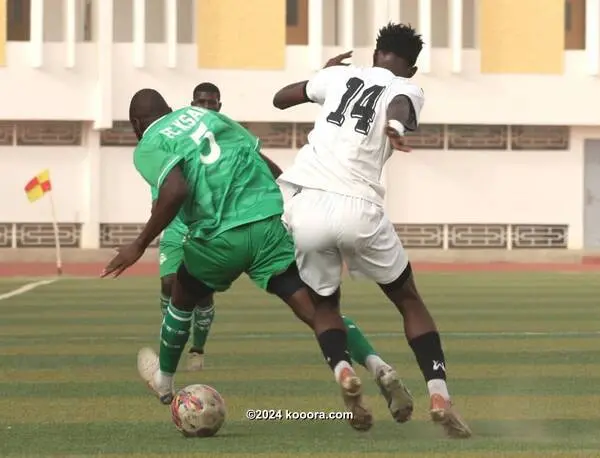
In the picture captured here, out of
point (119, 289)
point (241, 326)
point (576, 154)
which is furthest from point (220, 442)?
point (576, 154)

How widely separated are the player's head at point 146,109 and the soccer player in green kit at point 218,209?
0.16 metres

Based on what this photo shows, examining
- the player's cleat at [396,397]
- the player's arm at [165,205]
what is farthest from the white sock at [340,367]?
the player's arm at [165,205]

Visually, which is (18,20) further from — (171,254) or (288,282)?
(288,282)

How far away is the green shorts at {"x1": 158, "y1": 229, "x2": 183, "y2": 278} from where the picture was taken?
13.7 metres

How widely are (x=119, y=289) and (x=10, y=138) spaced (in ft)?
56.9

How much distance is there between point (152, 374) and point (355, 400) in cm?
221

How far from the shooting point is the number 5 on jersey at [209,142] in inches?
403

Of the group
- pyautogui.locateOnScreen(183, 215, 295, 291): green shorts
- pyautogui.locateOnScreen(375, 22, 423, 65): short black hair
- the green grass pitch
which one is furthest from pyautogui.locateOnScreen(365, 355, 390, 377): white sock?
pyautogui.locateOnScreen(375, 22, 423, 65): short black hair

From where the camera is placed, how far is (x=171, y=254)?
45.2ft

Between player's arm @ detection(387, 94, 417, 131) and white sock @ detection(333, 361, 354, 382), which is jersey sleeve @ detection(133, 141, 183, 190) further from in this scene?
white sock @ detection(333, 361, 354, 382)

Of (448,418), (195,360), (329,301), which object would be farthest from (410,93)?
(195,360)

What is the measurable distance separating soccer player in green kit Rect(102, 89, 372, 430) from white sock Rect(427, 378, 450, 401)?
55cm

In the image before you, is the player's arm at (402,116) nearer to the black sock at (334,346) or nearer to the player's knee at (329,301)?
the player's knee at (329,301)

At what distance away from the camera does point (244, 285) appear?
2877cm
